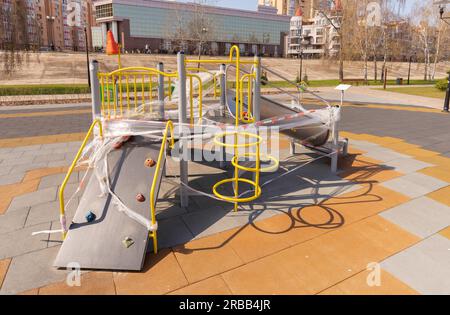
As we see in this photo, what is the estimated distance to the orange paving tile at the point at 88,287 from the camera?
301cm

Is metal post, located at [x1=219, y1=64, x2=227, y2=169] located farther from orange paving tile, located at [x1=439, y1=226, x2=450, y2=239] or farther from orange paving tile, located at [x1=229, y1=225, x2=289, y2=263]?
orange paving tile, located at [x1=439, y1=226, x2=450, y2=239]

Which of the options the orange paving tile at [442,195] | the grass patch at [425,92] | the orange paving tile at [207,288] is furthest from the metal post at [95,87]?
the grass patch at [425,92]

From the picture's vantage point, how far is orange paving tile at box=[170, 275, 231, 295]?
119 inches

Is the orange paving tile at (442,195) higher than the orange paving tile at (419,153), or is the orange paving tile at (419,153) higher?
the orange paving tile at (419,153)

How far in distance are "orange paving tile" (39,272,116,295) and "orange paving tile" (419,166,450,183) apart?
6009 mm

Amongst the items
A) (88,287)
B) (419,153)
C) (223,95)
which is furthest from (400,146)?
(88,287)

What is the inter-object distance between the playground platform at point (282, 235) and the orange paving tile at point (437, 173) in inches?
0.8

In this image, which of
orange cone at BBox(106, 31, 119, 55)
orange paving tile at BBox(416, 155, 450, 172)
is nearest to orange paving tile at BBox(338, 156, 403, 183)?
orange paving tile at BBox(416, 155, 450, 172)

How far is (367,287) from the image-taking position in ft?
10.2

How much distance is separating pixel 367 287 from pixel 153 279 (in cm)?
213

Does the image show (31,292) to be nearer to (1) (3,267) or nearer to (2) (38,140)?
(1) (3,267)

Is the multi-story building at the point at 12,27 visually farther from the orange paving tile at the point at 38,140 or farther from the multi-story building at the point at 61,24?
the multi-story building at the point at 61,24
